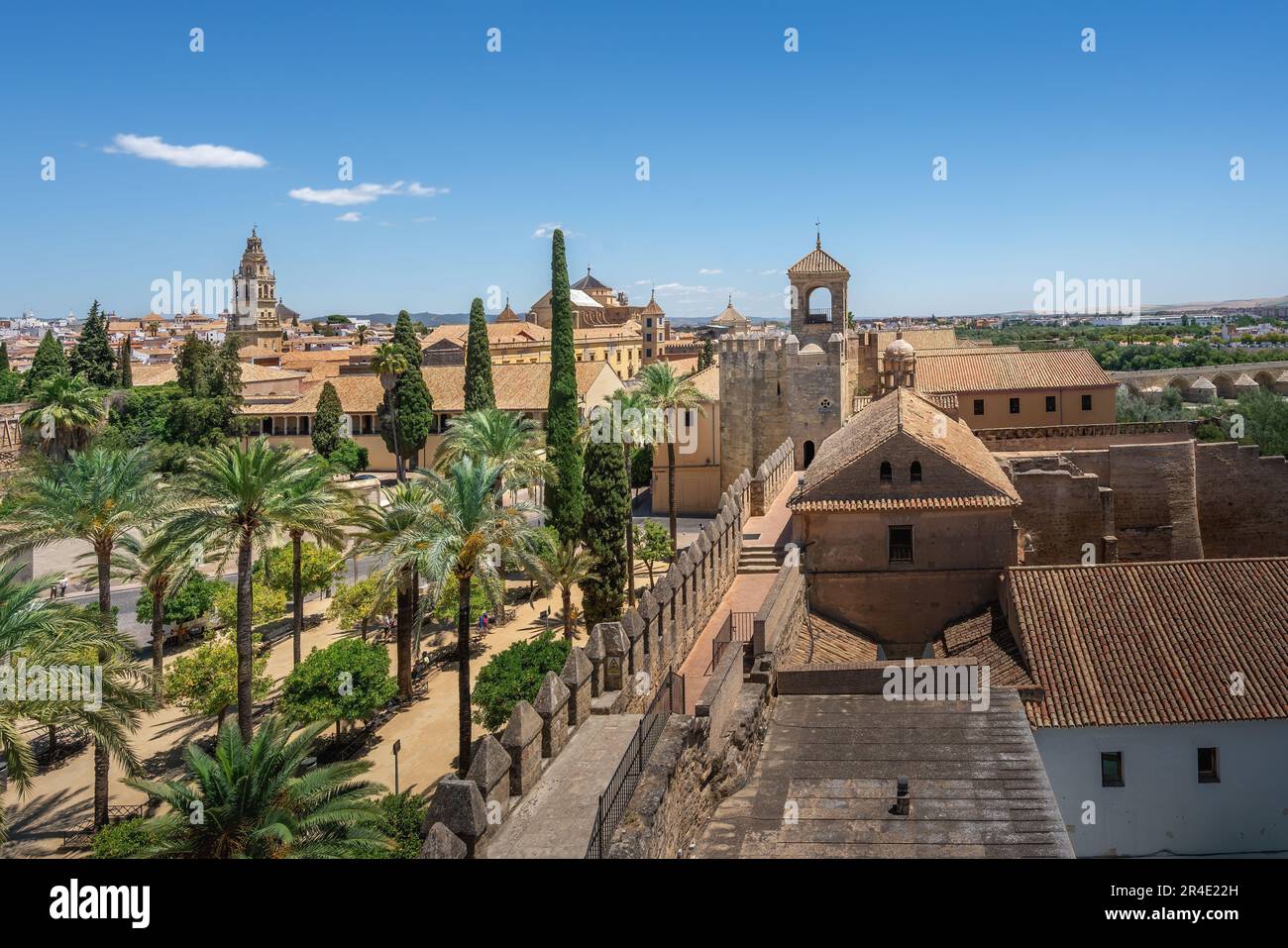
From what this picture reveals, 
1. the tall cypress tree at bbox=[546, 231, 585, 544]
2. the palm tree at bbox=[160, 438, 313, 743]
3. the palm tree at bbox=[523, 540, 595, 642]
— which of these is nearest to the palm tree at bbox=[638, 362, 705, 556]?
the tall cypress tree at bbox=[546, 231, 585, 544]

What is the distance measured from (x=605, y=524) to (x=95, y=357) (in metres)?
49.2

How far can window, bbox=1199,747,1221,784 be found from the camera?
14.7 meters

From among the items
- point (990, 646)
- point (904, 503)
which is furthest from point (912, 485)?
point (990, 646)

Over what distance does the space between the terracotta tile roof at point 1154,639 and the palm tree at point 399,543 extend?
34.9ft

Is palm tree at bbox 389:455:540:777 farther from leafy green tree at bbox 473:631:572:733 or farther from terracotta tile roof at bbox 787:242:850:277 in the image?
terracotta tile roof at bbox 787:242:850:277

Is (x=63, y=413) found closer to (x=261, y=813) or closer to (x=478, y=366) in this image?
(x=478, y=366)

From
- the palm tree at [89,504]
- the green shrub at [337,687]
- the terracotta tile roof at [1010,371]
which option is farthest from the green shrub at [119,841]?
the terracotta tile roof at [1010,371]

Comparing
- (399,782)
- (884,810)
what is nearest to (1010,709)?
(884,810)

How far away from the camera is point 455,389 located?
182 ft

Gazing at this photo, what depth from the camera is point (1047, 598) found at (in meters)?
17.7

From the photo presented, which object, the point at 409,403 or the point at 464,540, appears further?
the point at 409,403

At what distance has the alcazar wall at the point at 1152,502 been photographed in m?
23.5

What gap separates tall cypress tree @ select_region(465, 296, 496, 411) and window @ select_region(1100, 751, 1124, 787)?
32.7 meters
